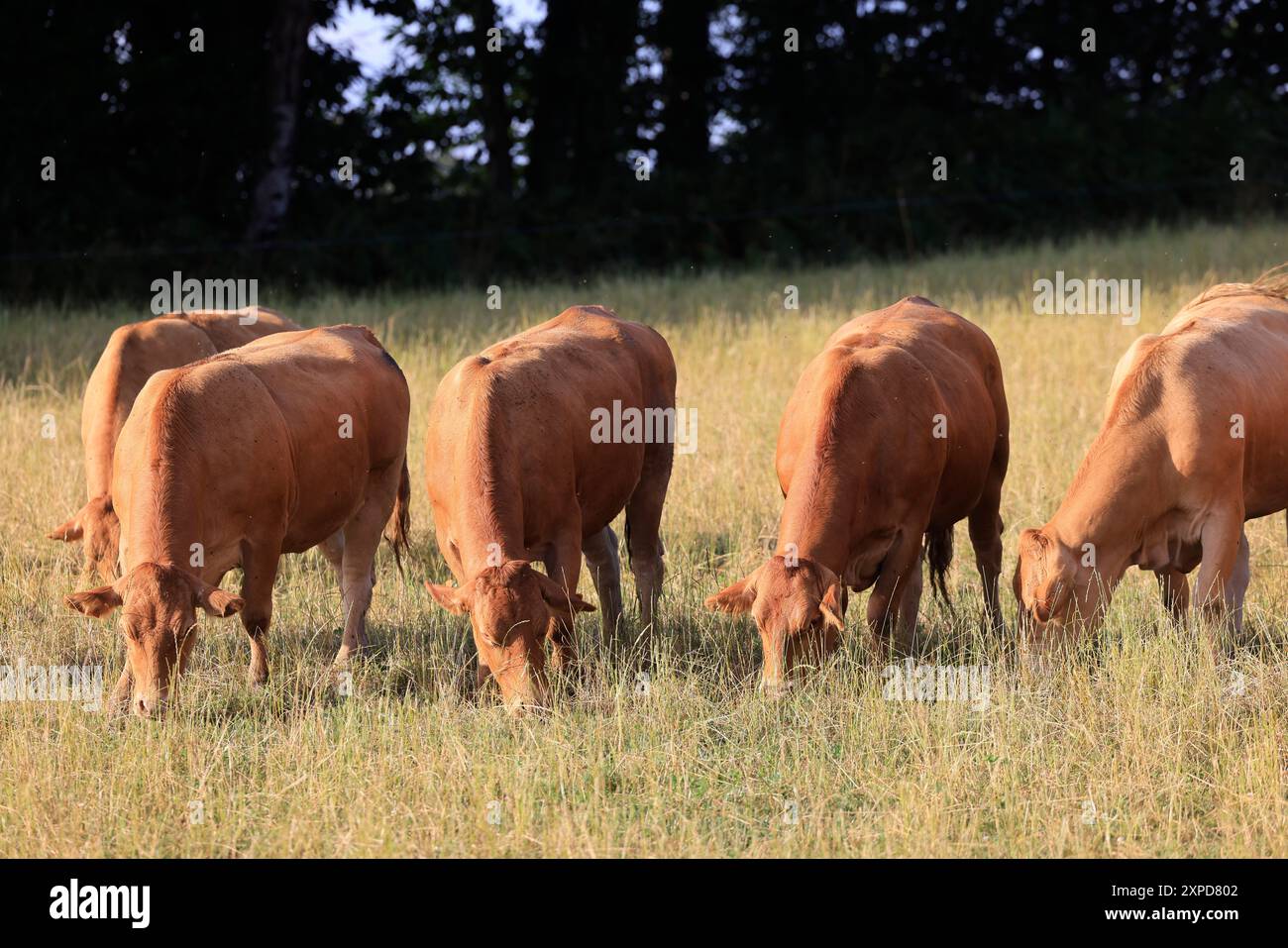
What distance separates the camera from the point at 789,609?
5902mm

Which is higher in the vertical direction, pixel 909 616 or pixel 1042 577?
pixel 1042 577

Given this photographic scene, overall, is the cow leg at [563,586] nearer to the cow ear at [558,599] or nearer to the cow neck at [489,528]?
the cow ear at [558,599]

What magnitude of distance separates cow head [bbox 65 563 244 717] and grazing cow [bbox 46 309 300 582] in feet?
3.68

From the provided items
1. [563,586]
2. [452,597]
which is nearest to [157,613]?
[452,597]

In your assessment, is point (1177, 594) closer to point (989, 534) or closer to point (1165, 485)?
point (1165, 485)

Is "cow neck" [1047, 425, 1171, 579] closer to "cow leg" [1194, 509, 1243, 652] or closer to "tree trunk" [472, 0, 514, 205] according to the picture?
"cow leg" [1194, 509, 1243, 652]

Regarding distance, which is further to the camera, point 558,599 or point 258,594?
point 258,594

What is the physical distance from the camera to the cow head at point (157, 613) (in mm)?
5906

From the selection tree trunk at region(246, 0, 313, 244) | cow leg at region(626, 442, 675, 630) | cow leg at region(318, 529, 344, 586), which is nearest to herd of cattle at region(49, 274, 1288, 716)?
cow leg at region(626, 442, 675, 630)

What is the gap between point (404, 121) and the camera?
23625 mm

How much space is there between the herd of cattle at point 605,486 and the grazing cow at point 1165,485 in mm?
11

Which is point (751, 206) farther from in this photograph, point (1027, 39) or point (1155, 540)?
point (1155, 540)

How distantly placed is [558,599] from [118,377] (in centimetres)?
365

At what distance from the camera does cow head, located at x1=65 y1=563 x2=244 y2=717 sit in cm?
591
